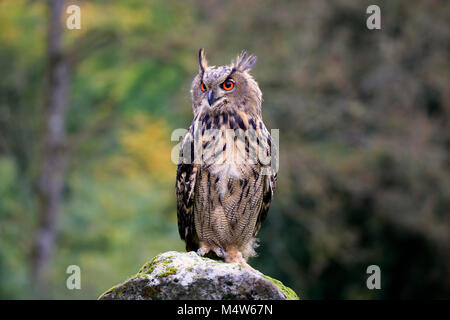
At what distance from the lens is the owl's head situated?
4746 mm

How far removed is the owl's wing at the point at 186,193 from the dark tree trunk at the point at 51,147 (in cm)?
1032

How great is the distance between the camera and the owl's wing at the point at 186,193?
4.96 meters

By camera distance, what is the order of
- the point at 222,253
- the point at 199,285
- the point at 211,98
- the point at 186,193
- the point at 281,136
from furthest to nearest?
the point at 281,136
the point at 222,253
the point at 186,193
the point at 211,98
the point at 199,285

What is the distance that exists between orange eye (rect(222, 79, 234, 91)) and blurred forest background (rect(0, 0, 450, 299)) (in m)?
8.47

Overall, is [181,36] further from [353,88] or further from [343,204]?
[343,204]

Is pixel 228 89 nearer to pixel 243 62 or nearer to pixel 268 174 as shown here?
pixel 243 62

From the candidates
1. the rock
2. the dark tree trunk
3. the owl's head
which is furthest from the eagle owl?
the dark tree trunk

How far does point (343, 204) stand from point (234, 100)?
11955mm

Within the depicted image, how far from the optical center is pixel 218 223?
5000 millimetres

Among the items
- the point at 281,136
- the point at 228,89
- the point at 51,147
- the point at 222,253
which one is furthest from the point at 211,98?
the point at 51,147

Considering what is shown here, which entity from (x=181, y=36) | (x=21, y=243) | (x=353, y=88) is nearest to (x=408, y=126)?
(x=353, y=88)

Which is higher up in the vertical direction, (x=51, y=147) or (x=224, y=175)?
(x=51, y=147)

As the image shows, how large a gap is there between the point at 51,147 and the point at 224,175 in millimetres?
11030

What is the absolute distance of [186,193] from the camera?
5.03 m
